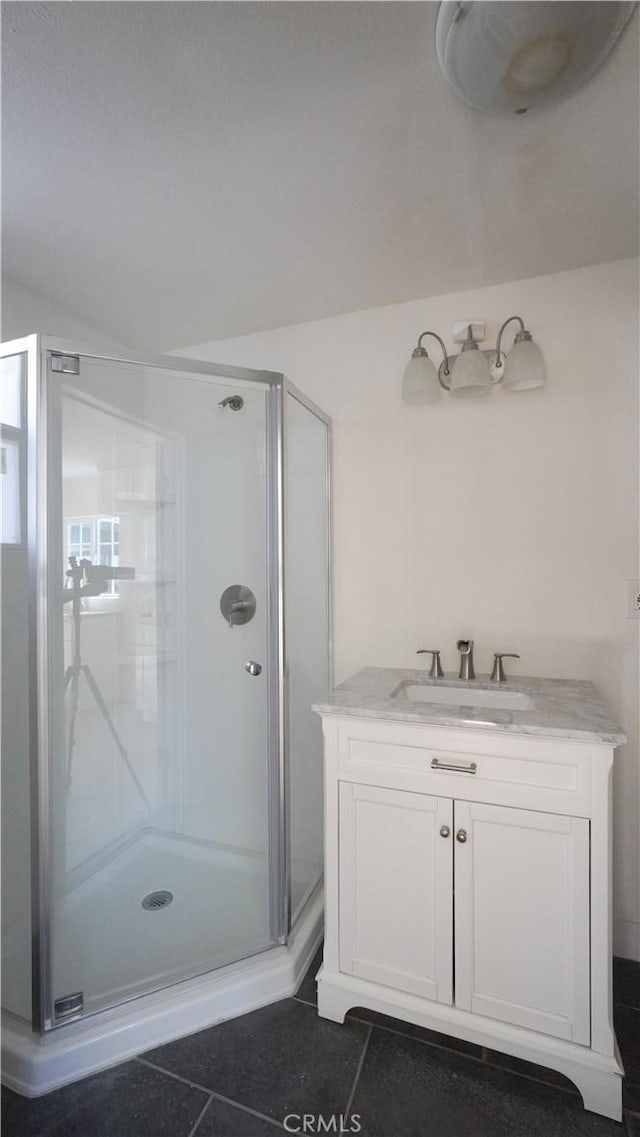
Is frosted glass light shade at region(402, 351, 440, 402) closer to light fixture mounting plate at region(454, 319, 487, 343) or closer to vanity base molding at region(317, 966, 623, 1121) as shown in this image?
→ light fixture mounting plate at region(454, 319, 487, 343)

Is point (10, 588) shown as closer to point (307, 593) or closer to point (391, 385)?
point (307, 593)

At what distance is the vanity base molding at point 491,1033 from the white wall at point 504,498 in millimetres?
610

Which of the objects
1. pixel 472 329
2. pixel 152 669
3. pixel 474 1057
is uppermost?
pixel 472 329

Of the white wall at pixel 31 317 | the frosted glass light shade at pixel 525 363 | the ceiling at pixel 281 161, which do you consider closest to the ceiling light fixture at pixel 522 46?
the ceiling at pixel 281 161

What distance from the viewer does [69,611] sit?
1.53m

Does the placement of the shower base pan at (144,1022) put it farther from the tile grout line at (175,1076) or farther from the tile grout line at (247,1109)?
the tile grout line at (247,1109)

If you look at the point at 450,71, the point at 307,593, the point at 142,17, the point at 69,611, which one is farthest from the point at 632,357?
the point at 69,611

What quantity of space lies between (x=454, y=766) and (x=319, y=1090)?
845 millimetres

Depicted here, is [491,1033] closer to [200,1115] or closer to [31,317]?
[200,1115]

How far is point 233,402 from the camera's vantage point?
1653 mm

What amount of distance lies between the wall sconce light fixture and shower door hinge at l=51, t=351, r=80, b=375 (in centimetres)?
110

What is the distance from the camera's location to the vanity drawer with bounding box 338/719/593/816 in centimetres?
116

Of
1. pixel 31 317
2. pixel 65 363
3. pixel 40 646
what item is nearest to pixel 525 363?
pixel 65 363

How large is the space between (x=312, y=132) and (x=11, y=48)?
634 mm
